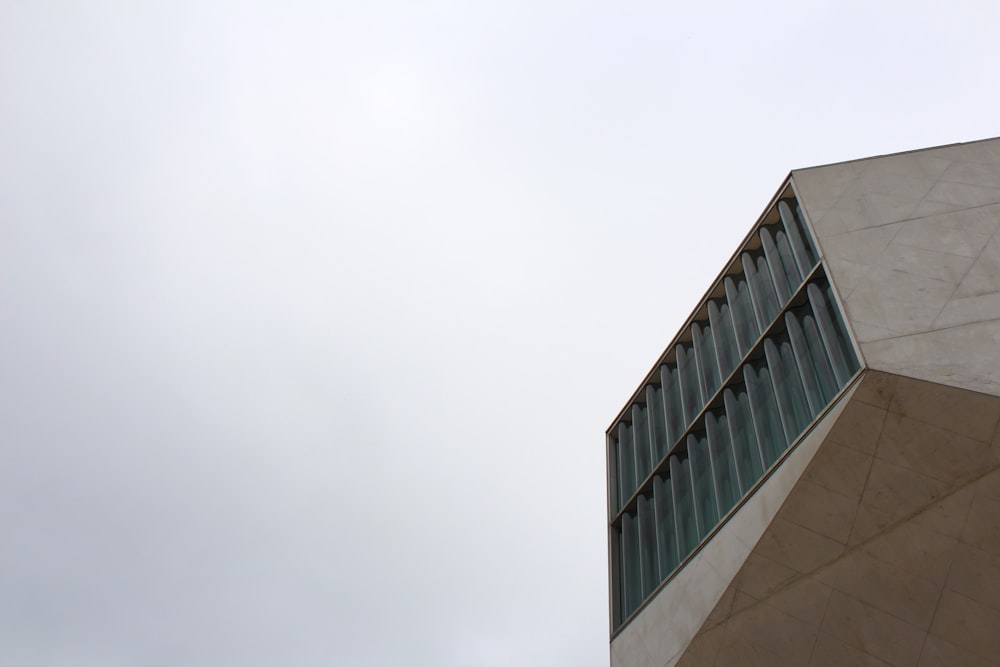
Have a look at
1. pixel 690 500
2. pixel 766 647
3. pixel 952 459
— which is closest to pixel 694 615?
pixel 766 647

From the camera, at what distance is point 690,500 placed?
2234cm

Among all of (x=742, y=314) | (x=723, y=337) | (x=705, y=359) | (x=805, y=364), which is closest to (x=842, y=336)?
(x=805, y=364)

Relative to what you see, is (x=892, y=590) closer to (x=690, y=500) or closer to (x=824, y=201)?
(x=690, y=500)

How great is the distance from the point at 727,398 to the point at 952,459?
6909 millimetres

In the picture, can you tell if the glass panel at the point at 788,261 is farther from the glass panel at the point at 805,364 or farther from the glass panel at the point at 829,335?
the glass panel at the point at 829,335

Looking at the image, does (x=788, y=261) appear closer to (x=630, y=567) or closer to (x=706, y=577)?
(x=706, y=577)

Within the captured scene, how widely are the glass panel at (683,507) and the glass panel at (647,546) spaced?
1.52 meters

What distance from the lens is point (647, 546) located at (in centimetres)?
2430

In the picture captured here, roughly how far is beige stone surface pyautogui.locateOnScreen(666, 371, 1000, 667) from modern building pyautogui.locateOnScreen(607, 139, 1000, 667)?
0.10 feet

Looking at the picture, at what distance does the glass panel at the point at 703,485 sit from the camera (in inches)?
819

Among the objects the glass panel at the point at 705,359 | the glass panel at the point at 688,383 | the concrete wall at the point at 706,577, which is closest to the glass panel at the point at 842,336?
the concrete wall at the point at 706,577

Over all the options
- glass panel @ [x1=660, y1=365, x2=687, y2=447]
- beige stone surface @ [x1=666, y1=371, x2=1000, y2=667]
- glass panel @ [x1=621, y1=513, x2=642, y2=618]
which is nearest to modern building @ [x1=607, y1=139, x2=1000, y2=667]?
beige stone surface @ [x1=666, y1=371, x2=1000, y2=667]

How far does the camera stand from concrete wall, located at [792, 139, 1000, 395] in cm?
1512

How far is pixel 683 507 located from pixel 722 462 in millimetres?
2263
